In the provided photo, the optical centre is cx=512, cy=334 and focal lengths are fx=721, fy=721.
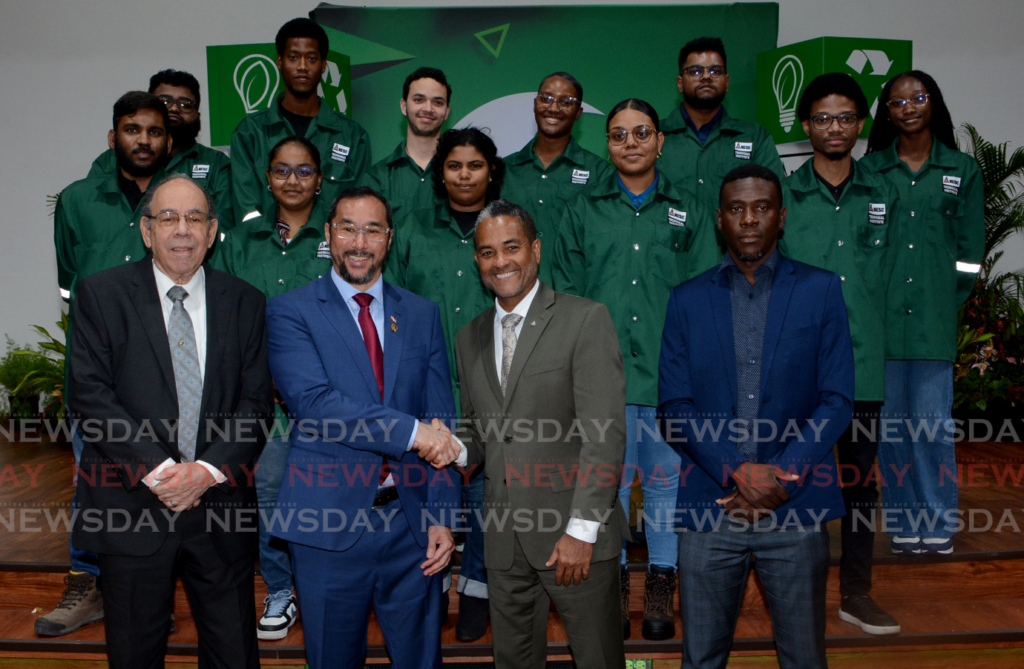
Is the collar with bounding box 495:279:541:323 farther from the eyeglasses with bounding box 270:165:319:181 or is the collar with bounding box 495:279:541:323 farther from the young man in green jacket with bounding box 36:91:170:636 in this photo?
the young man in green jacket with bounding box 36:91:170:636

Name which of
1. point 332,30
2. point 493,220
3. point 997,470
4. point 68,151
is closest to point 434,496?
point 493,220

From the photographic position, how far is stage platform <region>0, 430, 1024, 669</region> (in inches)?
116

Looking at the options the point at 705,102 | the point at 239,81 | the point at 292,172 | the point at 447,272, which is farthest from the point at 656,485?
the point at 239,81

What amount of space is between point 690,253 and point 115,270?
210 cm

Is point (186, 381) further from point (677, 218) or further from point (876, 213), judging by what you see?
point (876, 213)

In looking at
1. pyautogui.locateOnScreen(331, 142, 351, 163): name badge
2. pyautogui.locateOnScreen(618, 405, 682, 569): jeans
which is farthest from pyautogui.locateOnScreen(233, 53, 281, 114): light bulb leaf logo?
pyautogui.locateOnScreen(618, 405, 682, 569): jeans

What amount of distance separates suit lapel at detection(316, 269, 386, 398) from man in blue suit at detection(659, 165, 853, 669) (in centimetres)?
93

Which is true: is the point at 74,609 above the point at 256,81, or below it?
below

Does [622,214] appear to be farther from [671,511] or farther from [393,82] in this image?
[393,82]

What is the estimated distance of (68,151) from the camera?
22.5 ft

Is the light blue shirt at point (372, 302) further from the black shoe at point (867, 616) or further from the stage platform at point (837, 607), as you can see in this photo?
A: the black shoe at point (867, 616)

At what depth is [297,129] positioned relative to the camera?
3699 millimetres

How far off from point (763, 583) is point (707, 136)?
7.11 ft

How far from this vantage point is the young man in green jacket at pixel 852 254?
294 centimetres
